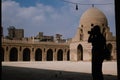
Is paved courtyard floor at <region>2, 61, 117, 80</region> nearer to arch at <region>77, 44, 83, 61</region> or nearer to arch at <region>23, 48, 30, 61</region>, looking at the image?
arch at <region>77, 44, 83, 61</region>

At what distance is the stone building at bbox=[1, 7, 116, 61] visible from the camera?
45.6 m

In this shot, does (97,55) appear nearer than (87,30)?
Yes

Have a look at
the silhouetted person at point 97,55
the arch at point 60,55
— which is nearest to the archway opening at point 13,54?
the arch at point 60,55

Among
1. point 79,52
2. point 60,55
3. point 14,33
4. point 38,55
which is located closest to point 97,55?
point 79,52

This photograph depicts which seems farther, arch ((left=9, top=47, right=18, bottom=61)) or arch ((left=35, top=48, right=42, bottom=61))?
arch ((left=35, top=48, right=42, bottom=61))

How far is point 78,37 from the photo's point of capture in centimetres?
4719

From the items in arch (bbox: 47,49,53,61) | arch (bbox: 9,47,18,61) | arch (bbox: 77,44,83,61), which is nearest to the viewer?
arch (bbox: 77,44,83,61)

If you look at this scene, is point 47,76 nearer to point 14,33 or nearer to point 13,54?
point 13,54

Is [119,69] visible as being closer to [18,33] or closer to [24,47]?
[24,47]

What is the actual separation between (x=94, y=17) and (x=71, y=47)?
6.47m

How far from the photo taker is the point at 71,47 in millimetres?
47781

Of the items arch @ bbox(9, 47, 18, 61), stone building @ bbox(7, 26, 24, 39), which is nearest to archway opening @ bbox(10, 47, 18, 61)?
arch @ bbox(9, 47, 18, 61)

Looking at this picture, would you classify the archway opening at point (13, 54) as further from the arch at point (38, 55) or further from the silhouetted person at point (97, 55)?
the silhouetted person at point (97, 55)

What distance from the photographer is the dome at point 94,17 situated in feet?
149
